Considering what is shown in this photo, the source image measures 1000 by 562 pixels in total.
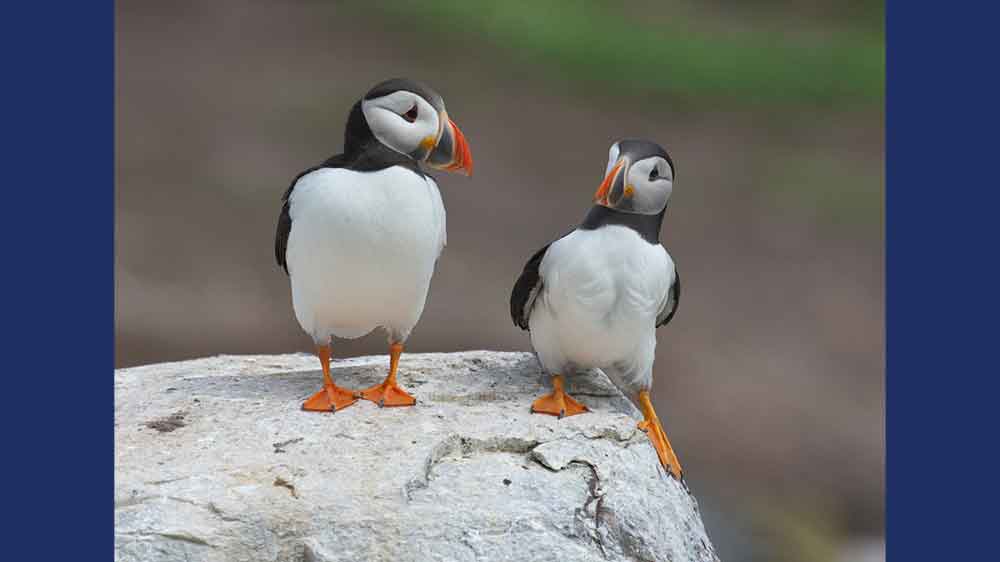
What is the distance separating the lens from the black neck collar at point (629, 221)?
8.43 ft

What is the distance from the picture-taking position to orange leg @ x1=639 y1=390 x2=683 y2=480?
2.62 m

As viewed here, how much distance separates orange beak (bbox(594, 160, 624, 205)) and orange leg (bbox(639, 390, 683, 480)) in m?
0.43

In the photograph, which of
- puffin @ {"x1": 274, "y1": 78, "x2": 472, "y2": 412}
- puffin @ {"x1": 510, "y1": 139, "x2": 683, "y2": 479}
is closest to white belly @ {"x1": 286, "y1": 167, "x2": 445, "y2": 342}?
puffin @ {"x1": 274, "y1": 78, "x2": 472, "y2": 412}

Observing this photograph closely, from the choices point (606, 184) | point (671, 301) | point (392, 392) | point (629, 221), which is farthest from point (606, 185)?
point (392, 392)

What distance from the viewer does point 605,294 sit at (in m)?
2.56

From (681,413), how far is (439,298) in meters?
0.84

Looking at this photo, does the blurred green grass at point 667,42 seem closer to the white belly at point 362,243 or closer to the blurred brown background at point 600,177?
the blurred brown background at point 600,177

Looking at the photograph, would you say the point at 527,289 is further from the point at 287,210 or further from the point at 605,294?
the point at 287,210

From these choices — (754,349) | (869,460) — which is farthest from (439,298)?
(869,460)

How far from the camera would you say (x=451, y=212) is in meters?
3.52

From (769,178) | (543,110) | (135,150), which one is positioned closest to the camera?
(543,110)

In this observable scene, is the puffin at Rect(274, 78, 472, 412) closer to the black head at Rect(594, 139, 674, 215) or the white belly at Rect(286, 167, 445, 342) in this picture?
the white belly at Rect(286, 167, 445, 342)

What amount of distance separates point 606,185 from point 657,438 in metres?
0.52

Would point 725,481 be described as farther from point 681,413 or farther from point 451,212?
point 451,212
